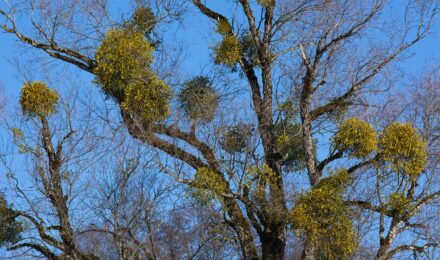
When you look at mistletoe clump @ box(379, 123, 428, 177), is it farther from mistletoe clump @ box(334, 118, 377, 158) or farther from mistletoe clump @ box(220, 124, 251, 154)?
mistletoe clump @ box(220, 124, 251, 154)

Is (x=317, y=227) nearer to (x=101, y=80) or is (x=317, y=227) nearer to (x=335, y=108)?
(x=335, y=108)

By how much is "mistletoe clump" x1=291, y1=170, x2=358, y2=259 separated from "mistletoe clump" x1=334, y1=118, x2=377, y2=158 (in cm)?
81

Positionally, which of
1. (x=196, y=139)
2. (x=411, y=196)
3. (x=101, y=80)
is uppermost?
(x=101, y=80)

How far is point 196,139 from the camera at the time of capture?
1348cm

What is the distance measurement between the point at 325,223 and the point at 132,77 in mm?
3662

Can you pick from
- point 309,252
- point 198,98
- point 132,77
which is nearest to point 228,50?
point 198,98

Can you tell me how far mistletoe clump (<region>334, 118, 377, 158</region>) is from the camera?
1318 cm

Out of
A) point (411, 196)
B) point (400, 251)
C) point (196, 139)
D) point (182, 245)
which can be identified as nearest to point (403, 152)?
point (411, 196)

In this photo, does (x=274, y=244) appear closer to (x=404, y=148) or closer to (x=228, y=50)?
(x=404, y=148)

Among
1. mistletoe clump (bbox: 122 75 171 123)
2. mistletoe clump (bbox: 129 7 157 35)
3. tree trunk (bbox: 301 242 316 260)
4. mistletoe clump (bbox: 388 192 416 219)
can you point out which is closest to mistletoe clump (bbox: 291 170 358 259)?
tree trunk (bbox: 301 242 316 260)

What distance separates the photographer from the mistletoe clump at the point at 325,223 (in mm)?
12641

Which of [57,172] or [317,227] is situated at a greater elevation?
[57,172]

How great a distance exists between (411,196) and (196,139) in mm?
3444

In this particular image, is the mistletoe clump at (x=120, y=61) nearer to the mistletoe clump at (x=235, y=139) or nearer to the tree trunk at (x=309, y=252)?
the mistletoe clump at (x=235, y=139)
